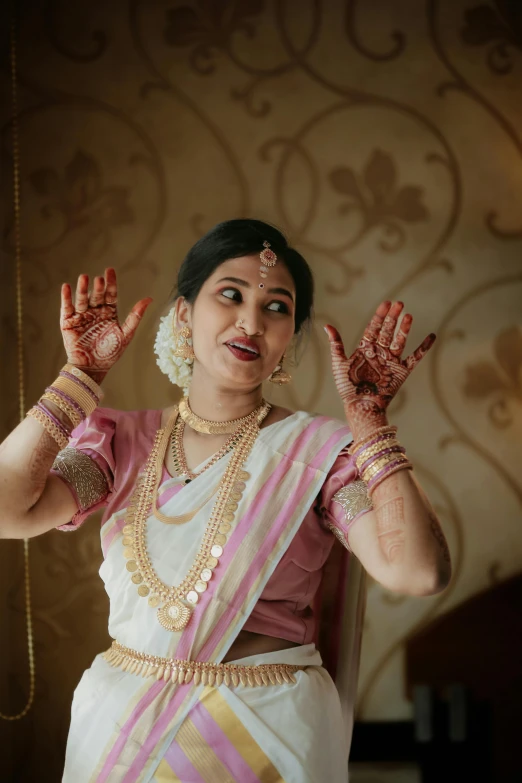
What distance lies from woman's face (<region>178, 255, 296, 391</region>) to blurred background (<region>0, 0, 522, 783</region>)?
850 mm

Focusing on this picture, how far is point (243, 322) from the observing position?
1.31 meters

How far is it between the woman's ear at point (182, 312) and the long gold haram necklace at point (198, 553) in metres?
0.22

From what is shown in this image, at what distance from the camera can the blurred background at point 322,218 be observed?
218 centimetres

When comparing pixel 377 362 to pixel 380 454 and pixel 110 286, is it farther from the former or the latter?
pixel 110 286

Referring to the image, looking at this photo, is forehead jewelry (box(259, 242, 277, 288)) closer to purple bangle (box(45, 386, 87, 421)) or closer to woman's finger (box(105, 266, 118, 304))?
woman's finger (box(105, 266, 118, 304))

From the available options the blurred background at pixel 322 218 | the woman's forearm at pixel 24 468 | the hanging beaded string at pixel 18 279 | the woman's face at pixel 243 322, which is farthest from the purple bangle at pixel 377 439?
the hanging beaded string at pixel 18 279

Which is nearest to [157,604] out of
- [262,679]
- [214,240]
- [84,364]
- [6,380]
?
[262,679]

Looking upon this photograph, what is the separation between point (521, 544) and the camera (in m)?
2.21

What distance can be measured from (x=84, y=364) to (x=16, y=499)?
230 millimetres

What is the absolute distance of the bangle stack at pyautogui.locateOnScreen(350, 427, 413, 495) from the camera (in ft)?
3.82

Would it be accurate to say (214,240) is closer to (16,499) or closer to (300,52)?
(16,499)

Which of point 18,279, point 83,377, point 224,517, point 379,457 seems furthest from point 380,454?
point 18,279

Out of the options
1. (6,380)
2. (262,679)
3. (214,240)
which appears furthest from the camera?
(6,380)

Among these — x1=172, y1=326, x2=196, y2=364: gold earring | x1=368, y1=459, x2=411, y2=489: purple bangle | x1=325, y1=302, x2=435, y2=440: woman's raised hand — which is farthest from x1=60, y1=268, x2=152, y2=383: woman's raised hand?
x1=368, y1=459, x2=411, y2=489: purple bangle
